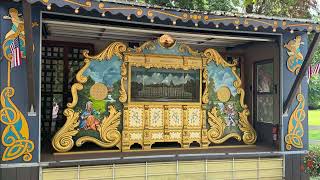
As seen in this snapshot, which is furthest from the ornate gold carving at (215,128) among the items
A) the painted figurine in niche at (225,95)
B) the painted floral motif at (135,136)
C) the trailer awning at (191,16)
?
the trailer awning at (191,16)

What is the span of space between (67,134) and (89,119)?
0.52 m

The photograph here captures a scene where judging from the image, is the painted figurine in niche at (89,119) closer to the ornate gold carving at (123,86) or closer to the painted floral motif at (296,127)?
the ornate gold carving at (123,86)

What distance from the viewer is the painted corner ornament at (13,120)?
18.0 ft

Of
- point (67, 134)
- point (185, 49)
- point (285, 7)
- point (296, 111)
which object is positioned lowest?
point (67, 134)

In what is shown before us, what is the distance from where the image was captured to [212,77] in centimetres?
761

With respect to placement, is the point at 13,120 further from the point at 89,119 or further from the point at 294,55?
the point at 294,55

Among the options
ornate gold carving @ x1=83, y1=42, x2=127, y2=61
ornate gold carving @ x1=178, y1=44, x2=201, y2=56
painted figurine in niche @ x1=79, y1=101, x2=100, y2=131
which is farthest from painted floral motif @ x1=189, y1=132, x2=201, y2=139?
ornate gold carving @ x1=83, y1=42, x2=127, y2=61

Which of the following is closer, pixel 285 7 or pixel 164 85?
pixel 164 85

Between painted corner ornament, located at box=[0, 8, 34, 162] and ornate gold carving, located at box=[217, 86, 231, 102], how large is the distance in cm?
397

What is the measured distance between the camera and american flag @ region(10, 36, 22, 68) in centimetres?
542

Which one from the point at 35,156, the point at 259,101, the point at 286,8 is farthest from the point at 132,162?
the point at 286,8

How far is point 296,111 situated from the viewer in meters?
7.33

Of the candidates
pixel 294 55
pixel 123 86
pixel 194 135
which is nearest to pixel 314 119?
pixel 294 55

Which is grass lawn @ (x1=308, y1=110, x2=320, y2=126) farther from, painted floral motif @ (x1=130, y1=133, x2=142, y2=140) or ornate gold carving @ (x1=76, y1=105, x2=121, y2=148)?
ornate gold carving @ (x1=76, y1=105, x2=121, y2=148)
